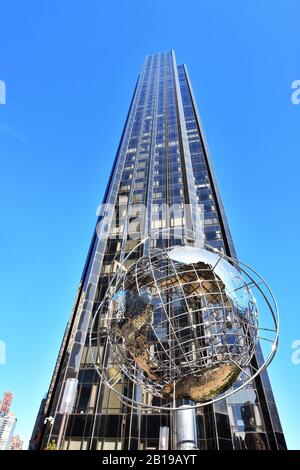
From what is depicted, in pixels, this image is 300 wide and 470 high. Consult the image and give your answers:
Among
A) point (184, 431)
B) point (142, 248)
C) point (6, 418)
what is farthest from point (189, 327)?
point (6, 418)

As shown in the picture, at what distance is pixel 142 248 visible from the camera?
83.1 feet

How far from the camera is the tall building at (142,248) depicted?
676 inches

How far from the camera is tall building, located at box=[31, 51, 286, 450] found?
17.2 m

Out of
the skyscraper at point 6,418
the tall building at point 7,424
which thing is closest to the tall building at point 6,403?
the skyscraper at point 6,418

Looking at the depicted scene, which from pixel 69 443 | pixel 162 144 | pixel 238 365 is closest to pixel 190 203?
pixel 162 144

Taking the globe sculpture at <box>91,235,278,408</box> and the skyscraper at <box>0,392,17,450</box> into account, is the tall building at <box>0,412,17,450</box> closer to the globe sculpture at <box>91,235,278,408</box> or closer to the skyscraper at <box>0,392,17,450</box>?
the skyscraper at <box>0,392,17,450</box>

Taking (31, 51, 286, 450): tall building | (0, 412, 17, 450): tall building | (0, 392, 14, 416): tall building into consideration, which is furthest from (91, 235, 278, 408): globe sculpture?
(0, 412, 17, 450): tall building

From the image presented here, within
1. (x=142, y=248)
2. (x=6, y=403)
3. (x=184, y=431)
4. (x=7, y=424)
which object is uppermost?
(x=6, y=403)

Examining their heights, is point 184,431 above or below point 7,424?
below

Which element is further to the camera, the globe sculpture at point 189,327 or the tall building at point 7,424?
the tall building at point 7,424

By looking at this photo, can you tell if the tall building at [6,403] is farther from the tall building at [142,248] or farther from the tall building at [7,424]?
the tall building at [142,248]

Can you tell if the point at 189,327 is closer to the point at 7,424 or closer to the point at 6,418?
the point at 6,418

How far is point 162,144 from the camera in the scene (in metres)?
40.6
